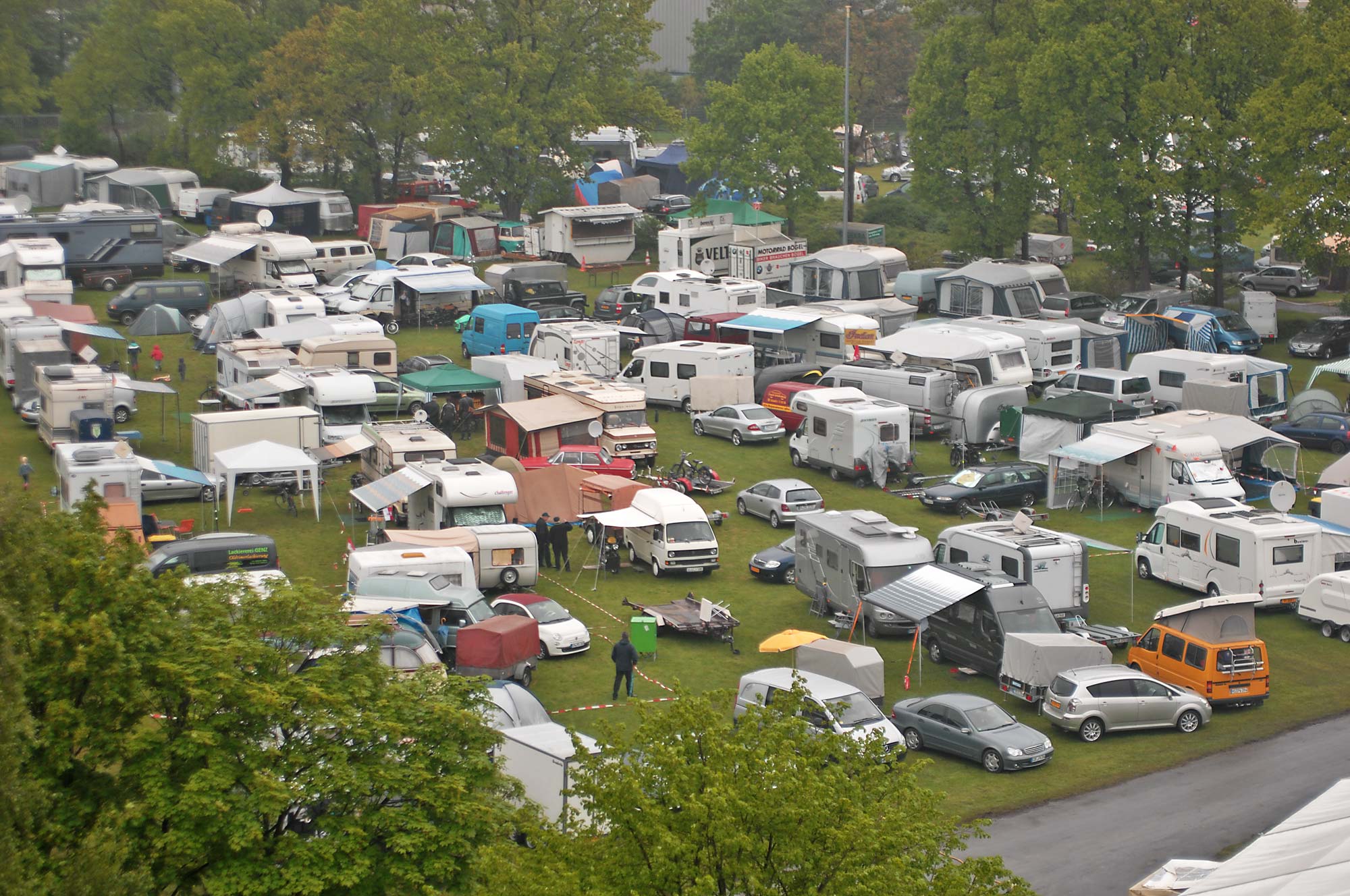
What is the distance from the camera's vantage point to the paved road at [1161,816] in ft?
56.4

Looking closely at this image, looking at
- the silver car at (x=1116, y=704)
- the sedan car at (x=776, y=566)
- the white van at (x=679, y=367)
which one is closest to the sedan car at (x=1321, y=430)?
the white van at (x=679, y=367)

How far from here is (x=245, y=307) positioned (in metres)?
43.7

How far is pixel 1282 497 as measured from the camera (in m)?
27.3

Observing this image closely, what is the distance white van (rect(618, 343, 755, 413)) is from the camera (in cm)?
3916

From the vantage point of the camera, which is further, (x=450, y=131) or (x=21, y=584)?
(x=450, y=131)

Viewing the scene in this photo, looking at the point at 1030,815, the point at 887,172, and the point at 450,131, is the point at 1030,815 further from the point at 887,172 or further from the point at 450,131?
the point at 887,172

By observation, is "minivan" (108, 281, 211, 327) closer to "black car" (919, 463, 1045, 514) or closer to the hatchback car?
"black car" (919, 463, 1045, 514)

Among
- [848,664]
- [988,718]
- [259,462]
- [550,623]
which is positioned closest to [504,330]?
[259,462]

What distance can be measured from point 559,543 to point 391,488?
3380 millimetres

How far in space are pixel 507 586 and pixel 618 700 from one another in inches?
197

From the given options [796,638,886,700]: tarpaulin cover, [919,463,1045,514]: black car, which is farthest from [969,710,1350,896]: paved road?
[919,463,1045,514]: black car

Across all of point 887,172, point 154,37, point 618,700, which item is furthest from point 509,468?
point 887,172

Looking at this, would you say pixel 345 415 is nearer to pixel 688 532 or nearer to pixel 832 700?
pixel 688 532

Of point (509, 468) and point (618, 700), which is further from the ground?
point (509, 468)
